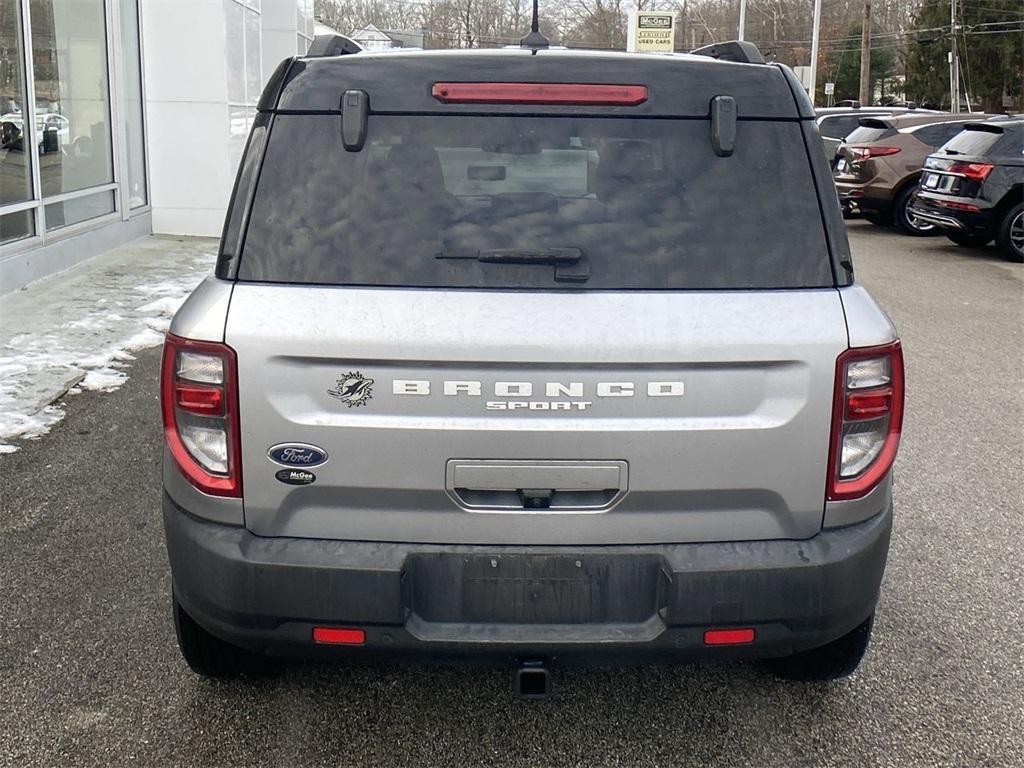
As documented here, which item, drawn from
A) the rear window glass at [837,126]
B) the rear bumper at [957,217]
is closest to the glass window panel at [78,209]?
the rear bumper at [957,217]

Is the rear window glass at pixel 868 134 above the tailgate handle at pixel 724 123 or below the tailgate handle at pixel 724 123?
below

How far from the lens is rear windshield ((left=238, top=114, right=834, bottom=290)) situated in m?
2.70

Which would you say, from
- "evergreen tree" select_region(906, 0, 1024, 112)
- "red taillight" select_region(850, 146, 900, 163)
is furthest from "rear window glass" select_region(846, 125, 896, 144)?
"evergreen tree" select_region(906, 0, 1024, 112)

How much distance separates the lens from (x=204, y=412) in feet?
8.96

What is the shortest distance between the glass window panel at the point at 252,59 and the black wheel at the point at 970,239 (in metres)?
10.4

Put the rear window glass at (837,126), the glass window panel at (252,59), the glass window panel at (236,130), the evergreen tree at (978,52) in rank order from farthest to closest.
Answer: the evergreen tree at (978,52) < the rear window glass at (837,126) < the glass window panel at (252,59) < the glass window panel at (236,130)

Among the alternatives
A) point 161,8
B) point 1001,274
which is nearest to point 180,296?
point 161,8

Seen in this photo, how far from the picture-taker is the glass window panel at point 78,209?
1191cm

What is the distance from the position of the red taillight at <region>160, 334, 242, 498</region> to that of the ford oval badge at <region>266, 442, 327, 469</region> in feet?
0.31

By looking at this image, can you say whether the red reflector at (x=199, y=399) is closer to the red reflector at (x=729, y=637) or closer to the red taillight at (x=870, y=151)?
the red reflector at (x=729, y=637)

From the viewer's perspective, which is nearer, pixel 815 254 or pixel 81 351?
pixel 815 254

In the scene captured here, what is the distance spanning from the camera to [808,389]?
106 inches

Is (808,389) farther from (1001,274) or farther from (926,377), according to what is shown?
(1001,274)

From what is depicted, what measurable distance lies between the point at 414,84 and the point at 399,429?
34.3 inches
